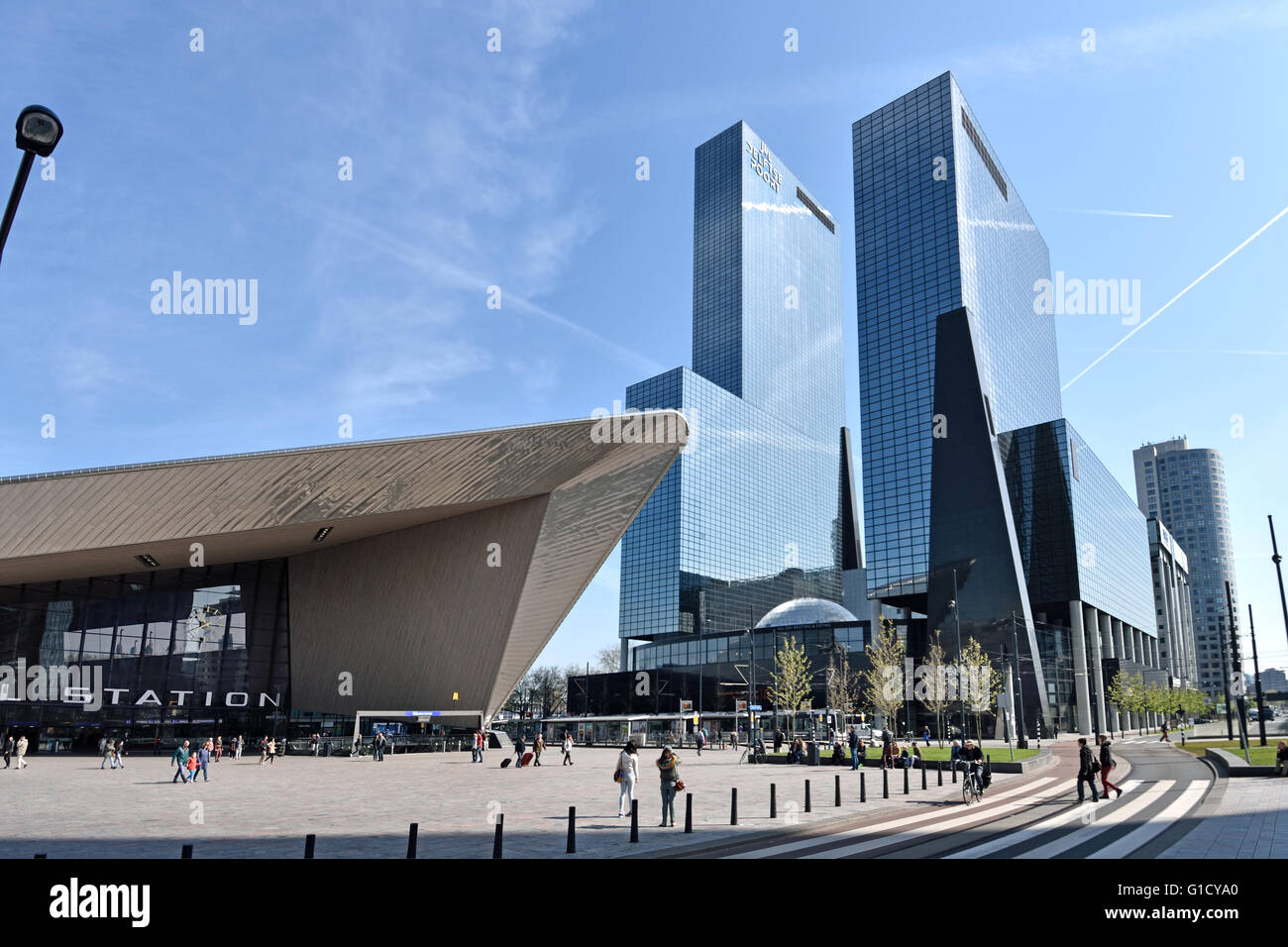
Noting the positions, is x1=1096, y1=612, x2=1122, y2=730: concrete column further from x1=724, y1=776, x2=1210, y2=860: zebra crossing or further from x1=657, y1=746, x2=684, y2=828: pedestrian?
x1=657, y1=746, x2=684, y2=828: pedestrian

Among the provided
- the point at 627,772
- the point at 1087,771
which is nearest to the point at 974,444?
the point at 1087,771

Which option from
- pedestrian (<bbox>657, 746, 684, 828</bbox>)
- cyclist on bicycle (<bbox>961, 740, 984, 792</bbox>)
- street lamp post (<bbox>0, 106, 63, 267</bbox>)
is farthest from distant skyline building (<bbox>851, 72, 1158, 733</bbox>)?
street lamp post (<bbox>0, 106, 63, 267</bbox>)

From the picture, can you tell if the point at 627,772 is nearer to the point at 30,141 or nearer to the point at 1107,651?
the point at 30,141

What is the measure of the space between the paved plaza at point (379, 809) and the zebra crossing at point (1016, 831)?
4.14ft

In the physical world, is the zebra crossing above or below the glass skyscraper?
below

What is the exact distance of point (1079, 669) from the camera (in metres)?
89.2

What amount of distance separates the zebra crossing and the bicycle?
1.13 ft

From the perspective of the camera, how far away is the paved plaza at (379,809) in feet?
43.1

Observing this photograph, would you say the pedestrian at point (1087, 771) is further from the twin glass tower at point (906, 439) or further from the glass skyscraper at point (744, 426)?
the glass skyscraper at point (744, 426)

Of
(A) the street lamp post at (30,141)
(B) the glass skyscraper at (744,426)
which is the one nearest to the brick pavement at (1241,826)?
(A) the street lamp post at (30,141)

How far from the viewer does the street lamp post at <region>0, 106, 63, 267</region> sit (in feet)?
24.7

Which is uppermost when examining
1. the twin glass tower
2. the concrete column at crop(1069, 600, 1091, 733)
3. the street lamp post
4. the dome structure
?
the twin glass tower
